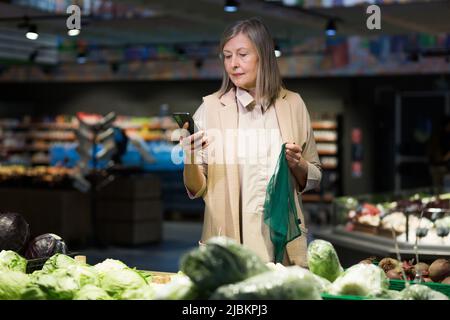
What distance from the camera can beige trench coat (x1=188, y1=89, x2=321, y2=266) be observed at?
10.5ft

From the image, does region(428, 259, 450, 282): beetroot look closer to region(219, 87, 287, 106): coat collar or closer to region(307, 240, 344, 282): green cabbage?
region(307, 240, 344, 282): green cabbage

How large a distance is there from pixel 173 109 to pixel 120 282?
15.4 meters

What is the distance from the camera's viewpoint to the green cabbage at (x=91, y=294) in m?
2.33

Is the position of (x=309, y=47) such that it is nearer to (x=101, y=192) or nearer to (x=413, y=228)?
(x=101, y=192)

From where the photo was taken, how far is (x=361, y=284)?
7.55ft

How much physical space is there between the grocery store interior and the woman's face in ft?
14.9

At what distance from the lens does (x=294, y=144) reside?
306 cm

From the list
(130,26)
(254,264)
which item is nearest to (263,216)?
(254,264)

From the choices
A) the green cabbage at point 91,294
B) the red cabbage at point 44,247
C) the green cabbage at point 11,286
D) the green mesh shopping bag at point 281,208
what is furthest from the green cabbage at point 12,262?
the green mesh shopping bag at point 281,208

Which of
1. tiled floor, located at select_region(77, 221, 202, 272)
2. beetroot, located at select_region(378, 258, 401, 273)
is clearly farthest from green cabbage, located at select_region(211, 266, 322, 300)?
tiled floor, located at select_region(77, 221, 202, 272)

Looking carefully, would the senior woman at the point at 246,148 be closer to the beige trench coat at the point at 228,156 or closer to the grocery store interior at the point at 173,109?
the beige trench coat at the point at 228,156

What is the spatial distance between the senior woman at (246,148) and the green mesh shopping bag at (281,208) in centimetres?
5

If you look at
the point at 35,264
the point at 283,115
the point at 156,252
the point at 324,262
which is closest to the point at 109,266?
the point at 35,264

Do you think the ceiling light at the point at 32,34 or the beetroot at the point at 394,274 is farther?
the ceiling light at the point at 32,34
